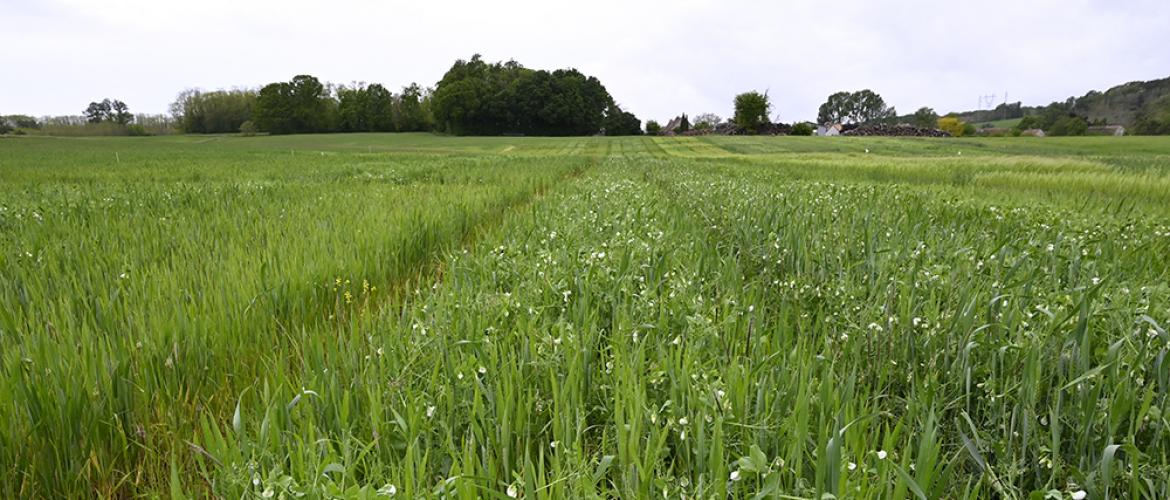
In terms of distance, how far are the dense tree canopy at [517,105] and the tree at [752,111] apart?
2938 centimetres

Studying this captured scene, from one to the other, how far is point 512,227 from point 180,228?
2.98m

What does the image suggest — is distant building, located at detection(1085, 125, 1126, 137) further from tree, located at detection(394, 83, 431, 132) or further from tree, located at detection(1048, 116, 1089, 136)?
tree, located at detection(394, 83, 431, 132)

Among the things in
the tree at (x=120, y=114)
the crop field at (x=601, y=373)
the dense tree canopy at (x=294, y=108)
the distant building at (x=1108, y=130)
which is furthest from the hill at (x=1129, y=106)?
the tree at (x=120, y=114)

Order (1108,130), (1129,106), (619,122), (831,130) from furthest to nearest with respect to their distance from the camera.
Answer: (831,130) < (619,122) < (1129,106) < (1108,130)

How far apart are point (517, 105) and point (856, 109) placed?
126 metres

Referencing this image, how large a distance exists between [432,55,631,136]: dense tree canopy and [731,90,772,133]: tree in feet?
96.4

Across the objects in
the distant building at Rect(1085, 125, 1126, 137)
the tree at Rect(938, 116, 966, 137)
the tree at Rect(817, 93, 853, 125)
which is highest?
the tree at Rect(817, 93, 853, 125)

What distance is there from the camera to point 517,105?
9906 cm

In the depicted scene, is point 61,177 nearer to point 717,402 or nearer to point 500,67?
point 717,402

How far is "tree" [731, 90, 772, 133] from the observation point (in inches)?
4173

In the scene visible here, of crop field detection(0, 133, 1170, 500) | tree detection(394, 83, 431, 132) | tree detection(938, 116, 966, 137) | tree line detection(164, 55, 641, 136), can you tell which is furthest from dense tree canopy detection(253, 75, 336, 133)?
tree detection(938, 116, 966, 137)

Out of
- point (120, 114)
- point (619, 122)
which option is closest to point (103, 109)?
point (120, 114)

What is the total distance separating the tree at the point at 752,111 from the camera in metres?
106

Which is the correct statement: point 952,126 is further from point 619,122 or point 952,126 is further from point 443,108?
point 443,108
